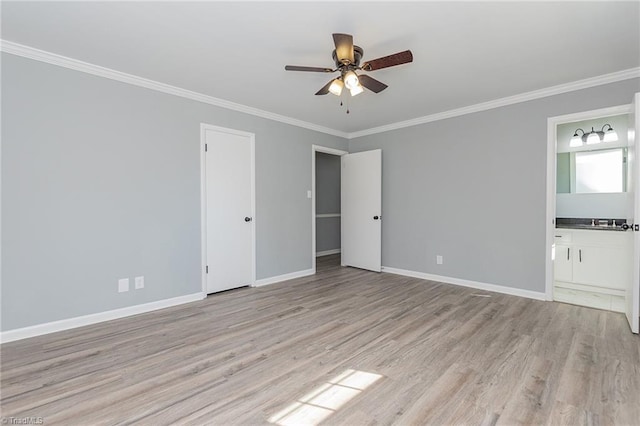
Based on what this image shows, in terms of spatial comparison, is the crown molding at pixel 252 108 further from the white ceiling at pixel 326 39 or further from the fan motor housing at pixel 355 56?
the fan motor housing at pixel 355 56

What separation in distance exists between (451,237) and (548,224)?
1147 millimetres

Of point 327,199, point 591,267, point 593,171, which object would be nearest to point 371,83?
point 591,267

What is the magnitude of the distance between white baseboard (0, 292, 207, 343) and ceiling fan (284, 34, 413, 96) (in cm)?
276

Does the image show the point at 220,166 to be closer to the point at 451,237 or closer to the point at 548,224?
the point at 451,237

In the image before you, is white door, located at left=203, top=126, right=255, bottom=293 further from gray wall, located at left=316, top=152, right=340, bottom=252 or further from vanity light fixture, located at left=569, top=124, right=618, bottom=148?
vanity light fixture, located at left=569, top=124, right=618, bottom=148

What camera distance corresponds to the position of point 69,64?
2746mm

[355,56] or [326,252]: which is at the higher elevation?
[355,56]

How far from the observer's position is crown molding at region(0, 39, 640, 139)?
2605 mm

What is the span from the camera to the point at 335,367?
6.92ft

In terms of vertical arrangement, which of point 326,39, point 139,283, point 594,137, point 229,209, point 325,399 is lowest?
point 325,399

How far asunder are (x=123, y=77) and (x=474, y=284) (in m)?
4.83

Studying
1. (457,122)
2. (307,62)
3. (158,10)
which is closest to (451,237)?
(457,122)

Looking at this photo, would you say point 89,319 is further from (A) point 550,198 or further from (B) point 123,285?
(A) point 550,198

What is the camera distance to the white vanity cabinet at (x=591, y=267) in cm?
357
